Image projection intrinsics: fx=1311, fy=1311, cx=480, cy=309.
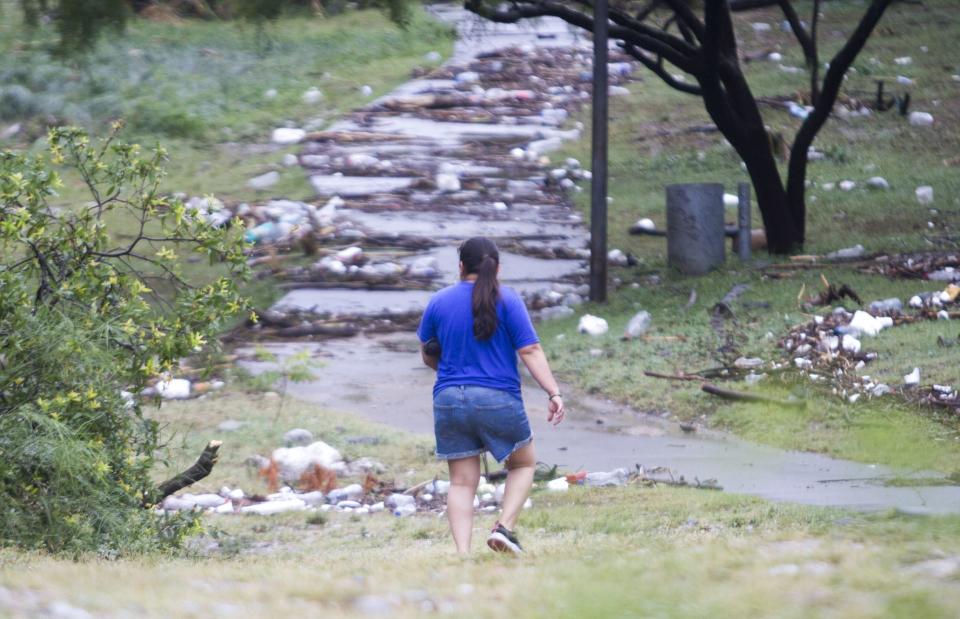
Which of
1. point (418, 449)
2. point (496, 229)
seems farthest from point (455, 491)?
point (496, 229)

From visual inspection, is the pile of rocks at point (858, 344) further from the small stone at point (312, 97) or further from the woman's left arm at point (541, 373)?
the small stone at point (312, 97)

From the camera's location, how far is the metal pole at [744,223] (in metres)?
13.6

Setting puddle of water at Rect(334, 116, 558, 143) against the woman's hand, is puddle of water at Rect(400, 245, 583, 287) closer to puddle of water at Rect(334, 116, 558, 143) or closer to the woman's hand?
puddle of water at Rect(334, 116, 558, 143)

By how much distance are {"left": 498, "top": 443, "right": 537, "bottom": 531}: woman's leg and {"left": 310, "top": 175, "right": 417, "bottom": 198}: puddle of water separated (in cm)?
1253

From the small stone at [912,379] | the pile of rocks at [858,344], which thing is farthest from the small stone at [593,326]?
the small stone at [912,379]

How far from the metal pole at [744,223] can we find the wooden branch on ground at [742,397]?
13.7 ft

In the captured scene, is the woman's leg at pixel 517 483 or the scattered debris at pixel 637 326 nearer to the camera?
the woman's leg at pixel 517 483

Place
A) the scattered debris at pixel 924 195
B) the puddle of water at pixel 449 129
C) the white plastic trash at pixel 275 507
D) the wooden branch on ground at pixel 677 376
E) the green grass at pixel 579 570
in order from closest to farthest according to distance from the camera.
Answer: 1. the green grass at pixel 579 570
2. the white plastic trash at pixel 275 507
3. the wooden branch on ground at pixel 677 376
4. the scattered debris at pixel 924 195
5. the puddle of water at pixel 449 129

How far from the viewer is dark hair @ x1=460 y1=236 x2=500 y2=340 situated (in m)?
5.86

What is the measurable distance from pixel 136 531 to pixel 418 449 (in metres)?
3.18

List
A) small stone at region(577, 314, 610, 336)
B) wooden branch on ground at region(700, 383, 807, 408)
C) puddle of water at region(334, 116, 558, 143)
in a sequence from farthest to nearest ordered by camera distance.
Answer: puddle of water at region(334, 116, 558, 143) < small stone at region(577, 314, 610, 336) < wooden branch on ground at region(700, 383, 807, 408)

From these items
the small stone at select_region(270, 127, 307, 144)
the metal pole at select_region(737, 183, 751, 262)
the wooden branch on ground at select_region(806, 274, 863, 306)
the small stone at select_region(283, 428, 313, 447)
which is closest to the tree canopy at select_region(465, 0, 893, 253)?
the metal pole at select_region(737, 183, 751, 262)

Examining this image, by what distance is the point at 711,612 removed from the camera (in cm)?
378

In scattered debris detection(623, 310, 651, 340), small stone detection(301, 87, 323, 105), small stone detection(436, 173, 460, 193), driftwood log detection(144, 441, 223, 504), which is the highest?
driftwood log detection(144, 441, 223, 504)
